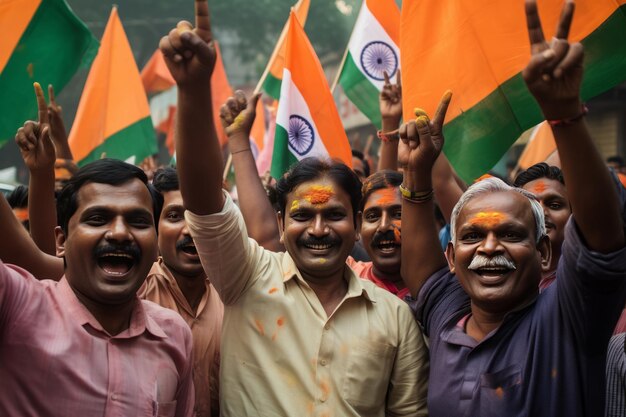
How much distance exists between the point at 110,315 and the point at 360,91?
3899mm

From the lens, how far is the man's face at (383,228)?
13.3 ft

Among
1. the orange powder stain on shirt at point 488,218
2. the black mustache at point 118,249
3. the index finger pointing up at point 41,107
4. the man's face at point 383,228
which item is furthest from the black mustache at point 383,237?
the index finger pointing up at point 41,107

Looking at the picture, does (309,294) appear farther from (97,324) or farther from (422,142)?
(97,324)

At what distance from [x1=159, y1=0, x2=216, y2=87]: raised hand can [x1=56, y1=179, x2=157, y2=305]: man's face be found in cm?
51

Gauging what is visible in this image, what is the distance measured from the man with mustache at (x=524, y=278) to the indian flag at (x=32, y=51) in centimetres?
288

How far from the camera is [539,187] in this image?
13.0 ft

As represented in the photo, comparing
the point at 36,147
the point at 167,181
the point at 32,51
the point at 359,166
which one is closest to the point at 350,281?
the point at 167,181

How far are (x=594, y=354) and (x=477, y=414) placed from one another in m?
0.43

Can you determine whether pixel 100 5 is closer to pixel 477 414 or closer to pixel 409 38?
pixel 409 38

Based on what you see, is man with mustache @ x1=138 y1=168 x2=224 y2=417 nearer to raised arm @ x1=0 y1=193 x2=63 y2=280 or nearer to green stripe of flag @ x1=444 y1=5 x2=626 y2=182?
raised arm @ x1=0 y1=193 x2=63 y2=280

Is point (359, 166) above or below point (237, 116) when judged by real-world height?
below

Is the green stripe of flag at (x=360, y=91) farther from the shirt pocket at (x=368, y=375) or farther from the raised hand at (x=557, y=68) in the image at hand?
the raised hand at (x=557, y=68)

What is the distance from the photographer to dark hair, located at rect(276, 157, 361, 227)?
3418mm

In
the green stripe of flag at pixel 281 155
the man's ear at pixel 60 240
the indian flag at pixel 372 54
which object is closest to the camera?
the man's ear at pixel 60 240
